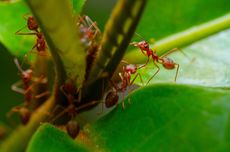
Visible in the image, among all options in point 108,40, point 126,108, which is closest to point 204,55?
point 126,108

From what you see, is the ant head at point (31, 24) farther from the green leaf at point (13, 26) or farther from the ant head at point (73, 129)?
the ant head at point (73, 129)

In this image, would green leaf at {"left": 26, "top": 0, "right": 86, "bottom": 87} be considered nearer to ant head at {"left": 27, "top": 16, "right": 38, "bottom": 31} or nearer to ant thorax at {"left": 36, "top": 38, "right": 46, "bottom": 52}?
ant thorax at {"left": 36, "top": 38, "right": 46, "bottom": 52}

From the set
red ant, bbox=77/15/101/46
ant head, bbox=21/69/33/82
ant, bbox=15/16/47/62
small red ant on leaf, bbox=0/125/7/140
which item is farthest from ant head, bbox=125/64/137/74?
small red ant on leaf, bbox=0/125/7/140

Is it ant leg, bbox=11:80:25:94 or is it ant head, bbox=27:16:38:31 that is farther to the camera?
ant leg, bbox=11:80:25:94

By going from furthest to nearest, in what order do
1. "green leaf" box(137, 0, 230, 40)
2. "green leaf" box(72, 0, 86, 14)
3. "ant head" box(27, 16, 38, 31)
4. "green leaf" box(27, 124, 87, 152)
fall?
"green leaf" box(137, 0, 230, 40)
"ant head" box(27, 16, 38, 31)
"green leaf" box(72, 0, 86, 14)
"green leaf" box(27, 124, 87, 152)

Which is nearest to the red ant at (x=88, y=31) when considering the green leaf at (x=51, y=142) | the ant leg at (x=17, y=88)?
the green leaf at (x=51, y=142)

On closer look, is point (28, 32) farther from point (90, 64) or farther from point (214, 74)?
point (214, 74)
